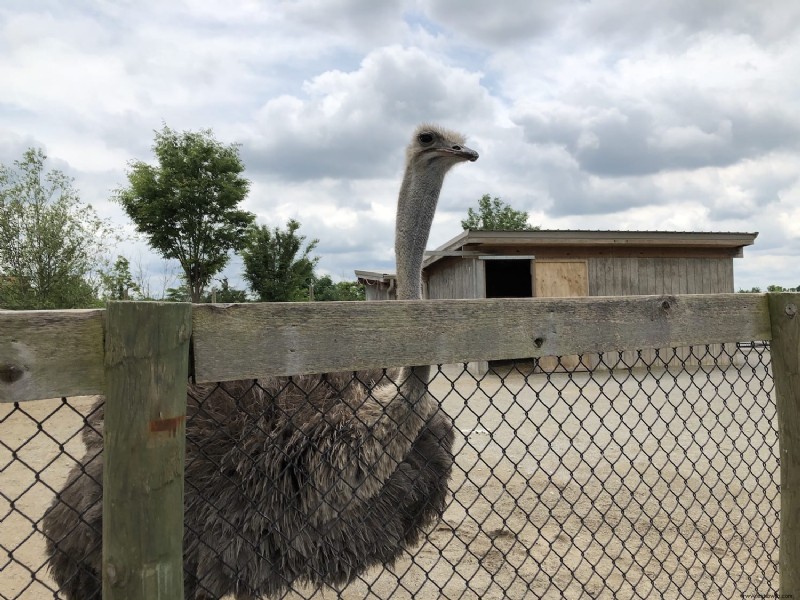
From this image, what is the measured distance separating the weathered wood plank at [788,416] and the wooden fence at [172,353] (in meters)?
0.96

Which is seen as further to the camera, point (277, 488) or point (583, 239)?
point (583, 239)

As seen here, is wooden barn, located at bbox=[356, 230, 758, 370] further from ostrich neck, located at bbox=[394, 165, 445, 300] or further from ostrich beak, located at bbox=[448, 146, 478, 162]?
ostrich neck, located at bbox=[394, 165, 445, 300]

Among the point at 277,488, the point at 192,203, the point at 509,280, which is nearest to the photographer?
the point at 277,488

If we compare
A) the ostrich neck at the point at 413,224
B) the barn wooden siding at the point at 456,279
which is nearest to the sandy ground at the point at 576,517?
the ostrich neck at the point at 413,224

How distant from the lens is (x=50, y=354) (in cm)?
130

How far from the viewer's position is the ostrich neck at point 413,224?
2697 millimetres

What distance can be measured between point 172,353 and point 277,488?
1.25m

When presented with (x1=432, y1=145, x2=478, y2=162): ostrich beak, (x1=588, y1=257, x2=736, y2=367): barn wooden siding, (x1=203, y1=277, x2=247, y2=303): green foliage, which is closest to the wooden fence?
(x1=432, y1=145, x2=478, y2=162): ostrich beak

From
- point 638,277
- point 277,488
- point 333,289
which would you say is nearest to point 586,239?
point 638,277

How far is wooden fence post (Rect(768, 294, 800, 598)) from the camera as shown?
239 centimetres

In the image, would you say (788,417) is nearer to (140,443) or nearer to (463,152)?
(463,152)

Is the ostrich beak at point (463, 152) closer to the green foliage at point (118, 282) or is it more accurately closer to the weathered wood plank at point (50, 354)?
the weathered wood plank at point (50, 354)

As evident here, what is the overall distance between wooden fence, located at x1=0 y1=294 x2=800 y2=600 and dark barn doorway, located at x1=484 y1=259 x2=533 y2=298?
14818 mm

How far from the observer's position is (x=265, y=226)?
1054 inches
